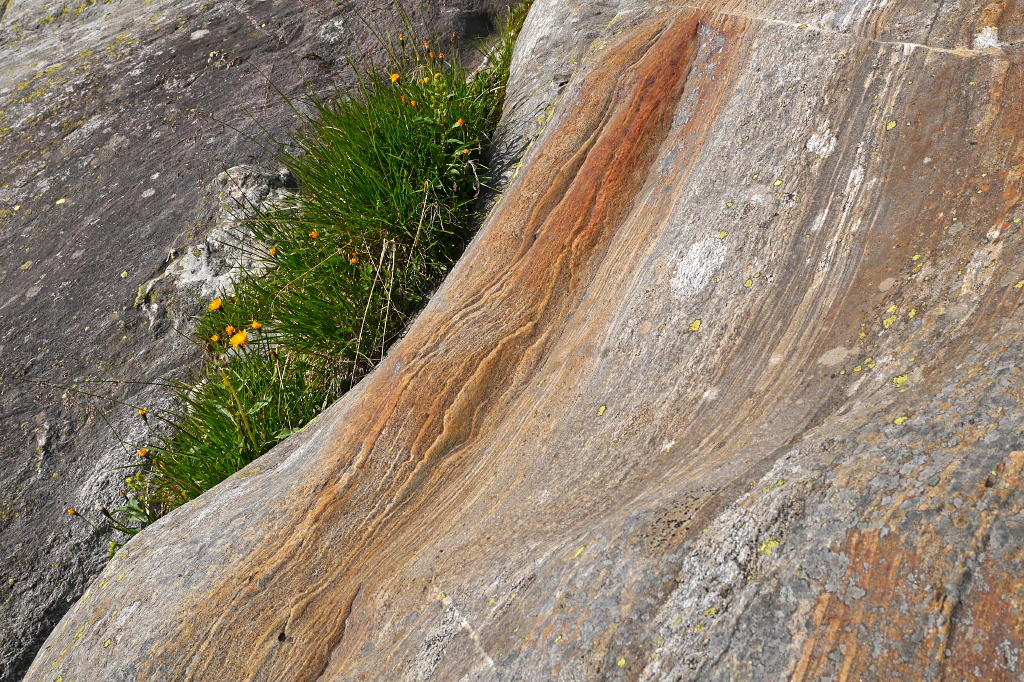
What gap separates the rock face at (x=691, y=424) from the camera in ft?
5.39

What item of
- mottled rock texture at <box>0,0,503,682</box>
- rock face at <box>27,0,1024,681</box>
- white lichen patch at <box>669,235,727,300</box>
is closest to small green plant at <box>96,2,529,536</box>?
mottled rock texture at <box>0,0,503,682</box>

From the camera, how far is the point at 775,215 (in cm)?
264

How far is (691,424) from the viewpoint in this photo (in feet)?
7.75

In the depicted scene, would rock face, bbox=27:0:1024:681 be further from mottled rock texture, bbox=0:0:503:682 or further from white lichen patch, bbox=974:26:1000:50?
mottled rock texture, bbox=0:0:503:682

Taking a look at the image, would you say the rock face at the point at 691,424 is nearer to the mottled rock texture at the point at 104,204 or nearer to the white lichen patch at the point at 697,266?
the white lichen patch at the point at 697,266

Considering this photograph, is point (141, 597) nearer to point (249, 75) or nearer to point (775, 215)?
point (775, 215)

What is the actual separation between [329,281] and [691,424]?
7.96 feet

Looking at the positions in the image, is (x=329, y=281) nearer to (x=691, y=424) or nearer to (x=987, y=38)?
(x=691, y=424)

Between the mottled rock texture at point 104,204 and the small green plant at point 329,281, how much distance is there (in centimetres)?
25

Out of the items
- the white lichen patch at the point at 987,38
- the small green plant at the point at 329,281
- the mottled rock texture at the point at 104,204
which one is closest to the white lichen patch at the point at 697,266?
the white lichen patch at the point at 987,38

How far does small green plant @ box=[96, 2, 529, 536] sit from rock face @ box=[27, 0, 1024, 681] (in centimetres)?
64

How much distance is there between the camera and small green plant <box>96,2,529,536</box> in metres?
3.85

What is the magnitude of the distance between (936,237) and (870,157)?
0.48 meters

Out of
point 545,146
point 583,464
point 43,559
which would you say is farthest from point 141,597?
point 545,146
